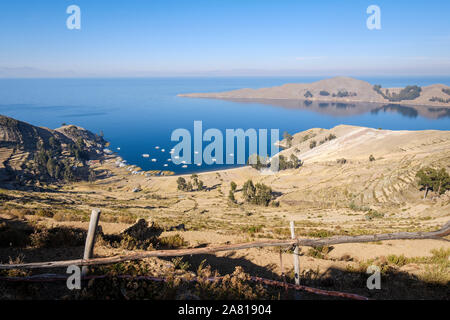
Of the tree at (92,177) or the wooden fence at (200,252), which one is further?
the tree at (92,177)

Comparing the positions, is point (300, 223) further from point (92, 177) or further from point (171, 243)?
point (92, 177)

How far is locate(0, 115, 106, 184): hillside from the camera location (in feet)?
204

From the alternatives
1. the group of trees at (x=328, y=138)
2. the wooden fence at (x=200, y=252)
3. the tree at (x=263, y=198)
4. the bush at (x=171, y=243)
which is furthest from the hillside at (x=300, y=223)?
the group of trees at (x=328, y=138)

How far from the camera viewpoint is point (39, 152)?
75438 millimetres

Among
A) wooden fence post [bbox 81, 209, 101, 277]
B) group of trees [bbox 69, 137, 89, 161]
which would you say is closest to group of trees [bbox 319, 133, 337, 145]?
group of trees [bbox 69, 137, 89, 161]

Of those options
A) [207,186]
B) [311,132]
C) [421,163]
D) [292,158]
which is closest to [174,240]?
[421,163]

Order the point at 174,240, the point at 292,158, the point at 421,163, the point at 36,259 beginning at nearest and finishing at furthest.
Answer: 1. the point at 36,259
2. the point at 174,240
3. the point at 421,163
4. the point at 292,158

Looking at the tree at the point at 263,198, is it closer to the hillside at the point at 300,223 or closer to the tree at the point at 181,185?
the hillside at the point at 300,223

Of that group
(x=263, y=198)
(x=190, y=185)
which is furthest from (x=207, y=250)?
(x=190, y=185)

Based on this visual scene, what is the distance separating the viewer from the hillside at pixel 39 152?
62.2 metres

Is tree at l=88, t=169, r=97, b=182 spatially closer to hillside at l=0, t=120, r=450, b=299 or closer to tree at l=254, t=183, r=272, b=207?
hillside at l=0, t=120, r=450, b=299

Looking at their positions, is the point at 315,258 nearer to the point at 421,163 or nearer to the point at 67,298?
the point at 67,298

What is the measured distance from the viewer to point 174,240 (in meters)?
9.67

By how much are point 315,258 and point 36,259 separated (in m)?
8.09
